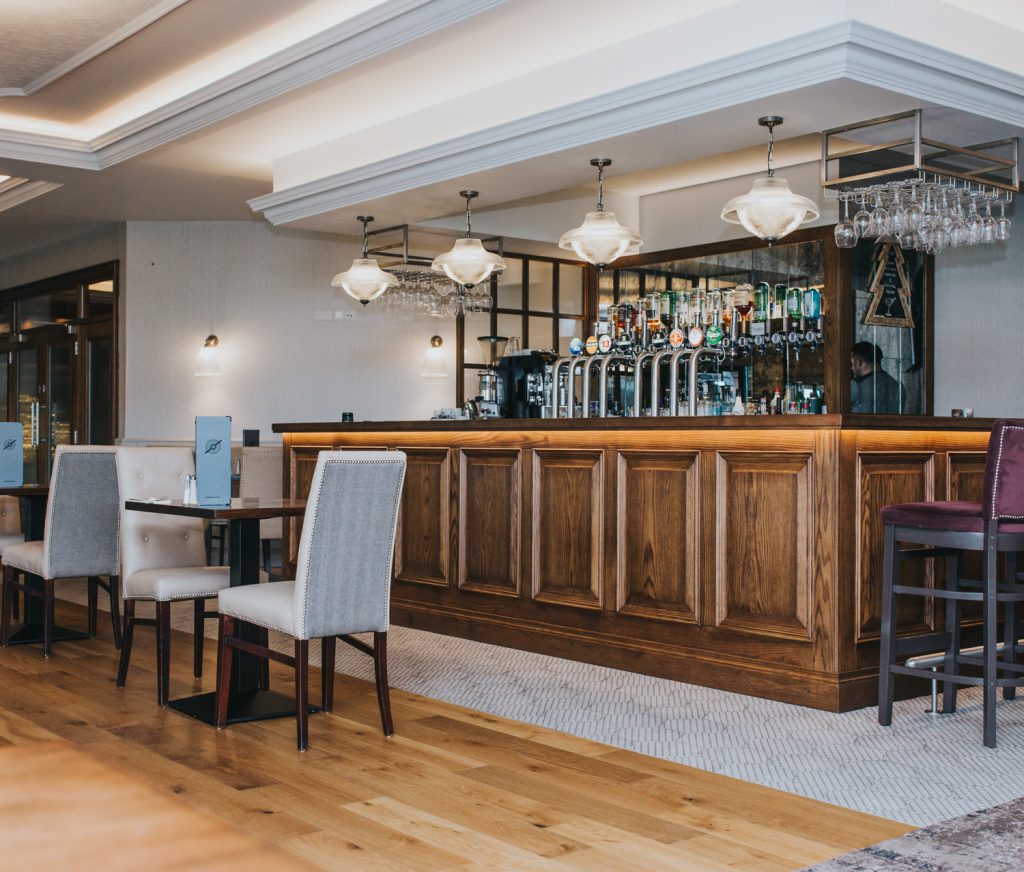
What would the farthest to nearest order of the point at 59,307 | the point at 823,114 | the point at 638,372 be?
1. the point at 59,307
2. the point at 638,372
3. the point at 823,114

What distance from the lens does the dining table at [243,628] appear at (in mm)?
4066

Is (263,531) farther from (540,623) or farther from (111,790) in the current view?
(111,790)

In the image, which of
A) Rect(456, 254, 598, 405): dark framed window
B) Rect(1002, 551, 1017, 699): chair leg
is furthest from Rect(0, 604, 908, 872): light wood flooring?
Rect(456, 254, 598, 405): dark framed window

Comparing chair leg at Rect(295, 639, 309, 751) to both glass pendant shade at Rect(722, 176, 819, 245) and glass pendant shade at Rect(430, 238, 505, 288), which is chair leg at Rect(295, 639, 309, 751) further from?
glass pendant shade at Rect(430, 238, 505, 288)

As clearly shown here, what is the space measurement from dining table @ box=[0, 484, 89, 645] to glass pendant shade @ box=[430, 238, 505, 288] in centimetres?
243

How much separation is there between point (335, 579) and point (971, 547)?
2.21 m

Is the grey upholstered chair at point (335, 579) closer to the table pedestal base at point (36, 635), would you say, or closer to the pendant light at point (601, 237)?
the table pedestal base at point (36, 635)

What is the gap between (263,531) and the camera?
705 centimetres

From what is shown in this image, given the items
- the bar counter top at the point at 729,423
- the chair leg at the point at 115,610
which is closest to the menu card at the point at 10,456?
the chair leg at the point at 115,610

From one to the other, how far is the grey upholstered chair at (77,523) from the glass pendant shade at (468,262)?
7.03 ft

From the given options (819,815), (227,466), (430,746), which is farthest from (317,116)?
(819,815)

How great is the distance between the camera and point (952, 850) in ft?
9.18

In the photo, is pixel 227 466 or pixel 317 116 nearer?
pixel 227 466

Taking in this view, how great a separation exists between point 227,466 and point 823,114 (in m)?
2.87
